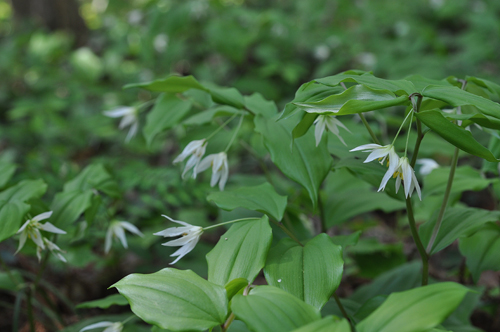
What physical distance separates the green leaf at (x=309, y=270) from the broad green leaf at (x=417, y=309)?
0.19 m

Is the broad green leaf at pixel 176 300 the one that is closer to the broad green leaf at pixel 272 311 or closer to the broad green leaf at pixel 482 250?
the broad green leaf at pixel 272 311

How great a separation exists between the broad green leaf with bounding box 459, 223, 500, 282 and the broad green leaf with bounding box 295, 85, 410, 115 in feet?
2.34

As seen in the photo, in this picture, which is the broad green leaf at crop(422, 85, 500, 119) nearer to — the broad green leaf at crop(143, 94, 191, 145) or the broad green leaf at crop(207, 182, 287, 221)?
the broad green leaf at crop(207, 182, 287, 221)

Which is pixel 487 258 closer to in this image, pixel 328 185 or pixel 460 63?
pixel 328 185

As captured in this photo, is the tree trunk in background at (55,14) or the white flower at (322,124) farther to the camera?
the tree trunk in background at (55,14)

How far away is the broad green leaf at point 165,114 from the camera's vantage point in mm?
1532

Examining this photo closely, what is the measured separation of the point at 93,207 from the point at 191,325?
741 mm

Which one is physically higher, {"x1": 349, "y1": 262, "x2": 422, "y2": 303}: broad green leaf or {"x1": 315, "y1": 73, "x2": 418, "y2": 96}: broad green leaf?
{"x1": 315, "y1": 73, "x2": 418, "y2": 96}: broad green leaf

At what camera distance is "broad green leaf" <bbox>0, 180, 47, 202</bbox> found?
4.22 ft

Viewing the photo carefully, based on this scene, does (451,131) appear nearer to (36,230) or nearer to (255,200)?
(255,200)

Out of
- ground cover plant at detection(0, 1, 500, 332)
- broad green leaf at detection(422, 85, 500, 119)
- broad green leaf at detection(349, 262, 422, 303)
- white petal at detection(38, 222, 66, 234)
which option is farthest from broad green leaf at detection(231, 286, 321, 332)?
broad green leaf at detection(349, 262, 422, 303)

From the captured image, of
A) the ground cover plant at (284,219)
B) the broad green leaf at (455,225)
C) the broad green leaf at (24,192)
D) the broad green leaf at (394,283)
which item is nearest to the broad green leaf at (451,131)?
the ground cover plant at (284,219)

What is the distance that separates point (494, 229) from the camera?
1.35 m

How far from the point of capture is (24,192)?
4.31 feet
